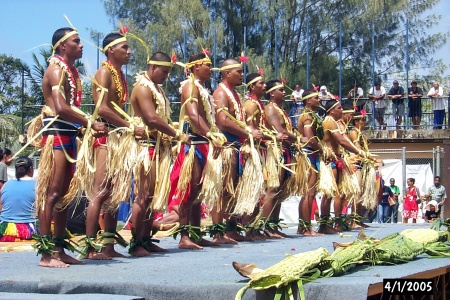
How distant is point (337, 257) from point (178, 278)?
34.8 inches

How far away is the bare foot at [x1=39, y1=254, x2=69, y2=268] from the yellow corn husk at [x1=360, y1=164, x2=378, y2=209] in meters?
5.53

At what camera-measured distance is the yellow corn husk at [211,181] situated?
21.8 ft

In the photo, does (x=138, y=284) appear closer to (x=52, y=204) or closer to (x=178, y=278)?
(x=178, y=278)

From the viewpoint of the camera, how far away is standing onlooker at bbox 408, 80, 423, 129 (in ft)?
60.1

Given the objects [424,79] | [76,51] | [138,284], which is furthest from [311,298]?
[424,79]

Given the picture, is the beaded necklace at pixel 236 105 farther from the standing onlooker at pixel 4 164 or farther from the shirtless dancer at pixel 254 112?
→ the standing onlooker at pixel 4 164

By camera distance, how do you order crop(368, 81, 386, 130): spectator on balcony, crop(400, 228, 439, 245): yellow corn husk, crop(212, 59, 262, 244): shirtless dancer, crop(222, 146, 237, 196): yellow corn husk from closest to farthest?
crop(400, 228, 439, 245): yellow corn husk
crop(222, 146, 237, 196): yellow corn husk
crop(212, 59, 262, 244): shirtless dancer
crop(368, 81, 386, 130): spectator on balcony

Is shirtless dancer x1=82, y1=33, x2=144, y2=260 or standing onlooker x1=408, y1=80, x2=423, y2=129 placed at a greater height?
standing onlooker x1=408, y1=80, x2=423, y2=129

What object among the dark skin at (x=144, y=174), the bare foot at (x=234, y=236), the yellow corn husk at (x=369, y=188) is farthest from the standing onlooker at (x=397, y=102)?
the dark skin at (x=144, y=174)

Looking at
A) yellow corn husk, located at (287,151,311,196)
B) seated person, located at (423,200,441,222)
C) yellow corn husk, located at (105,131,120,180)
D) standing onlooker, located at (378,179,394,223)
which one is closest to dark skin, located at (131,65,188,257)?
yellow corn husk, located at (105,131,120,180)

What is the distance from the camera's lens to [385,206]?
48.8 feet

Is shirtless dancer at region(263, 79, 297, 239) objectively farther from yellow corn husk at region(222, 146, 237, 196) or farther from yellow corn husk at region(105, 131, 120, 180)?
yellow corn husk at region(105, 131, 120, 180)

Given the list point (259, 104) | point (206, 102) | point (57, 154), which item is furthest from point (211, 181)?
A: point (57, 154)

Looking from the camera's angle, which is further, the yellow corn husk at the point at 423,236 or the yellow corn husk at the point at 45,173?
the yellow corn husk at the point at 423,236
